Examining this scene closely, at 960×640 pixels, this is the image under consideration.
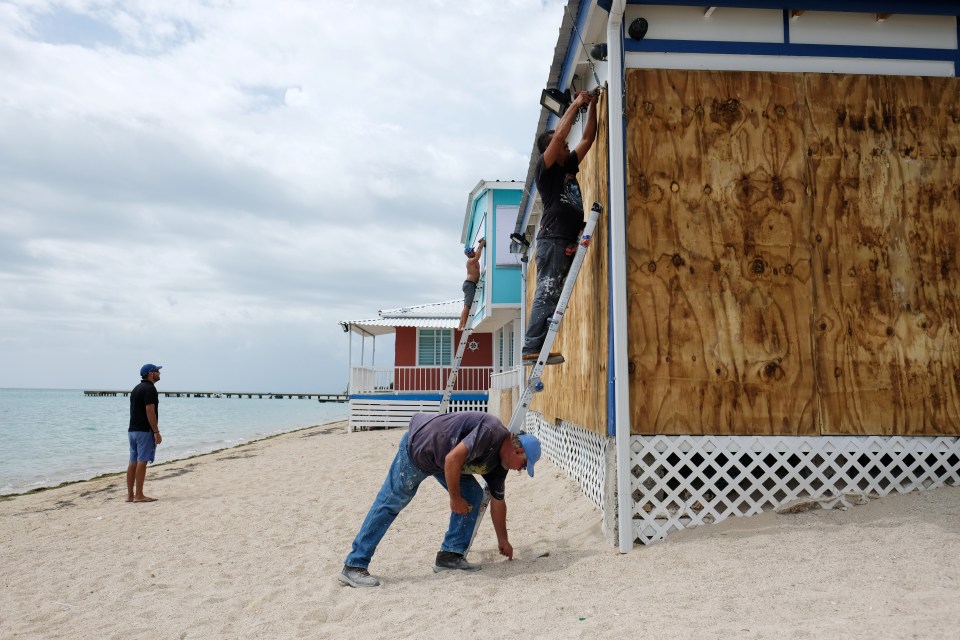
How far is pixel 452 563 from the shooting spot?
4.95 m

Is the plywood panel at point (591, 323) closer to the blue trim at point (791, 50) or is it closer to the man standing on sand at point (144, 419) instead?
the blue trim at point (791, 50)

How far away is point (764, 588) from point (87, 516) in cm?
846

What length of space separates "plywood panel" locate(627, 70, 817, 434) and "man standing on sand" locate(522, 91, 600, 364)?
23.8 inches

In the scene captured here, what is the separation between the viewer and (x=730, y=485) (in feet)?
16.6

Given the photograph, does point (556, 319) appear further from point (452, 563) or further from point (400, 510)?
point (452, 563)

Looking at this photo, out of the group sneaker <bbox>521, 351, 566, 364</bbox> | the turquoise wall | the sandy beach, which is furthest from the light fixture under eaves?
the turquoise wall

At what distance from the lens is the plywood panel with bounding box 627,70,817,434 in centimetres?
505

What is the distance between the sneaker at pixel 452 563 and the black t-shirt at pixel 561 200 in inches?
109

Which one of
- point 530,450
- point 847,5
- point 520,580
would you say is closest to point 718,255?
point 530,450

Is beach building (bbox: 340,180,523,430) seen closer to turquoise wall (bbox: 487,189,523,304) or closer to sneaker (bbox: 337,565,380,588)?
turquoise wall (bbox: 487,189,523,304)

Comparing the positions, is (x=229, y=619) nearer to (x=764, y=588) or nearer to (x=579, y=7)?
(x=764, y=588)

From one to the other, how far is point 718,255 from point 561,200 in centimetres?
137

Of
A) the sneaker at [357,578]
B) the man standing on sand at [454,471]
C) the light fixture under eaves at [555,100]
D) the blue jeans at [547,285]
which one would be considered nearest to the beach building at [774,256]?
the blue jeans at [547,285]

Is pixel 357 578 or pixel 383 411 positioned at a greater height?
pixel 383 411
